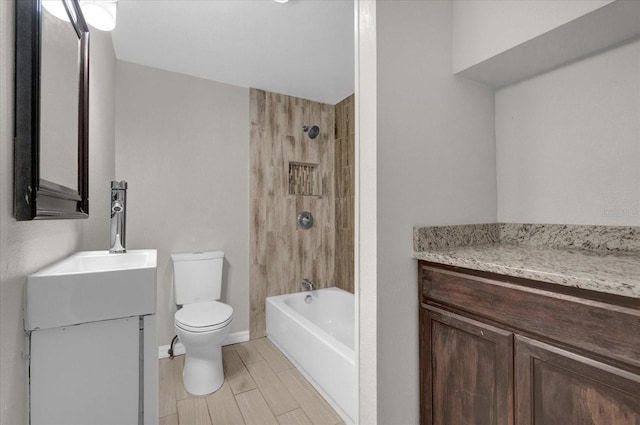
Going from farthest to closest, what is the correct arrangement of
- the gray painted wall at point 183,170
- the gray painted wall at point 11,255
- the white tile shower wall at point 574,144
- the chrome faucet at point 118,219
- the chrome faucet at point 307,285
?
the chrome faucet at point 307,285
the gray painted wall at point 183,170
the chrome faucet at point 118,219
the white tile shower wall at point 574,144
the gray painted wall at point 11,255

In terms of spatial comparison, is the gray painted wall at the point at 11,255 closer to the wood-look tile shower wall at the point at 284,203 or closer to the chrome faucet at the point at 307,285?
the wood-look tile shower wall at the point at 284,203

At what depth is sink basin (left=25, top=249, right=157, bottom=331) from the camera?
2.34ft

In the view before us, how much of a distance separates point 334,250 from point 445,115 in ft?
6.45

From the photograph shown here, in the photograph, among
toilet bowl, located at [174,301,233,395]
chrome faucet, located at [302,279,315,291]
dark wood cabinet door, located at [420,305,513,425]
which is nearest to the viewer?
dark wood cabinet door, located at [420,305,513,425]

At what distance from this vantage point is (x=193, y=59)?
7.34 ft

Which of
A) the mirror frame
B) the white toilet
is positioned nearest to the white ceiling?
the mirror frame

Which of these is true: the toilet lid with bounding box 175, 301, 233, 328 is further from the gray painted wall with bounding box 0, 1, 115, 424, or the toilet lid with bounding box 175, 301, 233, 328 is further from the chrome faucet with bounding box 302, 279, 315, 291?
the gray painted wall with bounding box 0, 1, 115, 424

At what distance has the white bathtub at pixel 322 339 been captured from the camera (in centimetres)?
166

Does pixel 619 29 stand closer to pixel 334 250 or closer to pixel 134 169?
pixel 334 250

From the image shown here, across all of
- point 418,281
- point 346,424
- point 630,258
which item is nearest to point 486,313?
point 418,281

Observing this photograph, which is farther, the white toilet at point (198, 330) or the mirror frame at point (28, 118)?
the white toilet at point (198, 330)

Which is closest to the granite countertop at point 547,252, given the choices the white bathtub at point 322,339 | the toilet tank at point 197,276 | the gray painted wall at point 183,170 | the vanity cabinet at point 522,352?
the vanity cabinet at point 522,352

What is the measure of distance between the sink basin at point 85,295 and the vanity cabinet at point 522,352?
104 cm

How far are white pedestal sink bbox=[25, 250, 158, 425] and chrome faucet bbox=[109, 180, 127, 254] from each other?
46cm
